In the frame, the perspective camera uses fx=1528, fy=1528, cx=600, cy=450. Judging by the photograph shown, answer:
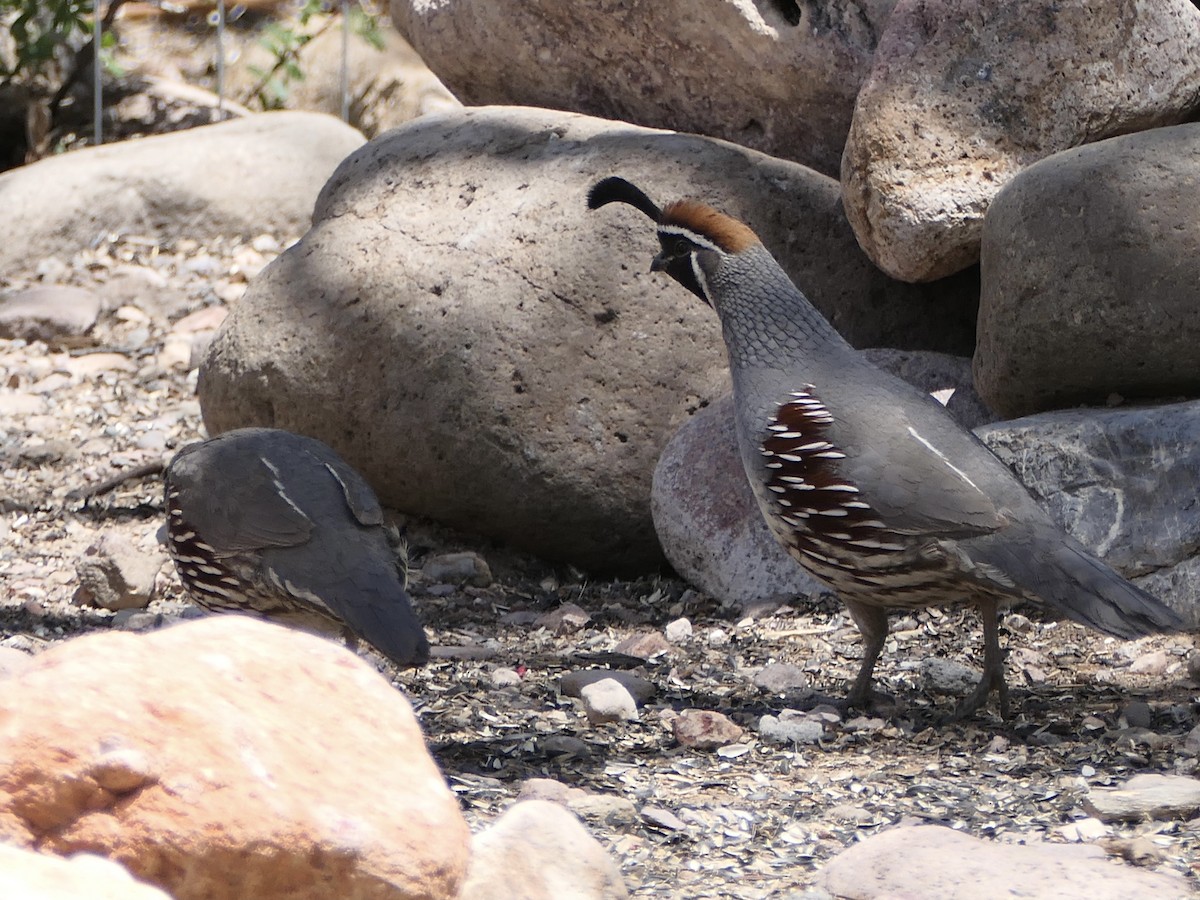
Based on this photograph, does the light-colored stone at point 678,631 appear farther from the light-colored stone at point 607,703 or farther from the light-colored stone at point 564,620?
the light-colored stone at point 607,703

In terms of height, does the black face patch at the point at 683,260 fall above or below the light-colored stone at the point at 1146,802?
above

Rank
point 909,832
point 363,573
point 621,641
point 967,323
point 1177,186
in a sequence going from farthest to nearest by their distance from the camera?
point 967,323 < point 621,641 < point 1177,186 < point 363,573 < point 909,832

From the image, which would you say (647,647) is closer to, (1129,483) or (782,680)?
(782,680)

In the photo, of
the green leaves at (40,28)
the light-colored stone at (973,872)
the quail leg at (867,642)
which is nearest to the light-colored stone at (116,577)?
the quail leg at (867,642)

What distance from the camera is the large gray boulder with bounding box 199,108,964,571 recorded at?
19.7 ft

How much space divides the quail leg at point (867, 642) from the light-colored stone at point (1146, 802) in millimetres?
961

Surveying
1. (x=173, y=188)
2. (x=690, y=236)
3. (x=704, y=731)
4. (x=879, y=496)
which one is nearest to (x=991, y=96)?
(x=690, y=236)

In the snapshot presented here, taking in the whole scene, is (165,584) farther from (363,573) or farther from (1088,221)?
(1088,221)

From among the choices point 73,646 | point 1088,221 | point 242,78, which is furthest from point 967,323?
point 242,78

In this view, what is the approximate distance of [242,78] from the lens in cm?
1285

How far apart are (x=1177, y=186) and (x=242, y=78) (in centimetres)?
965

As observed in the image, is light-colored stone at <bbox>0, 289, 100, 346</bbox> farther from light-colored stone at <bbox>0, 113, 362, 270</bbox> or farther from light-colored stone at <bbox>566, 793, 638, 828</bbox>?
light-colored stone at <bbox>566, 793, 638, 828</bbox>

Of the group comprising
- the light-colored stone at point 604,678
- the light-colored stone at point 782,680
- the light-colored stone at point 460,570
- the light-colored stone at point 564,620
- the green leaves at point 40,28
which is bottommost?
the light-colored stone at point 460,570

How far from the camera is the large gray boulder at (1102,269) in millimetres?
4828
